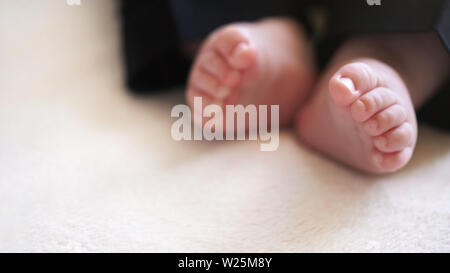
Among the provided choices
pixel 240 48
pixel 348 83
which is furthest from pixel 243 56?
pixel 348 83

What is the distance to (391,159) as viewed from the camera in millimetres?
417

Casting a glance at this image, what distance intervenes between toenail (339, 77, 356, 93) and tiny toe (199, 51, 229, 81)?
0.50 feet

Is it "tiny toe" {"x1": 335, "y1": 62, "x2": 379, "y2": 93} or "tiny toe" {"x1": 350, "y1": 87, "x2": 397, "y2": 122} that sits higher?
"tiny toe" {"x1": 335, "y1": 62, "x2": 379, "y2": 93}

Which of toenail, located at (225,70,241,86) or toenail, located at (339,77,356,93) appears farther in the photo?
toenail, located at (225,70,241,86)

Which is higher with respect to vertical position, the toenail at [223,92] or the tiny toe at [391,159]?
the toenail at [223,92]

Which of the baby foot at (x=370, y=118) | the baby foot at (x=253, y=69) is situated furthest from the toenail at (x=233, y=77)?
the baby foot at (x=370, y=118)

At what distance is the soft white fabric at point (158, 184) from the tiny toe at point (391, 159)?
0.11 feet

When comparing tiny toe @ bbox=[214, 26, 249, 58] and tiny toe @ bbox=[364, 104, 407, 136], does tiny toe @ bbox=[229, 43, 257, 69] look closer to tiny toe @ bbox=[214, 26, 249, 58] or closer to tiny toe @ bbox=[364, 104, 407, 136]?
tiny toe @ bbox=[214, 26, 249, 58]

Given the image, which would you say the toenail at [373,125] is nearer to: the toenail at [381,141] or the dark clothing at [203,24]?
the toenail at [381,141]

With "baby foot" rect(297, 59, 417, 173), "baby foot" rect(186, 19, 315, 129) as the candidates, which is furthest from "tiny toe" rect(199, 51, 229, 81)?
"baby foot" rect(297, 59, 417, 173)

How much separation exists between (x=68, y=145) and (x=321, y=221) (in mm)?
287

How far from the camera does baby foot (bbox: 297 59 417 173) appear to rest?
0.39 meters

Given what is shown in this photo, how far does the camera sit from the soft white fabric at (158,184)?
1.25 feet
